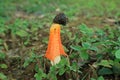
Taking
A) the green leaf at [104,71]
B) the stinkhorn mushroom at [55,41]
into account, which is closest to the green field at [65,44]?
the green leaf at [104,71]

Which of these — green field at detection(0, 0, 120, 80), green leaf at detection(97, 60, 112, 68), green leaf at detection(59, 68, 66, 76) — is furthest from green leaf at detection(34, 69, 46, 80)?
green leaf at detection(97, 60, 112, 68)

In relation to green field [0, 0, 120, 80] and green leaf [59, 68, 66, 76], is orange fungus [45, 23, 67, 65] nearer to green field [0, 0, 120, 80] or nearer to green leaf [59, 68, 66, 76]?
green field [0, 0, 120, 80]

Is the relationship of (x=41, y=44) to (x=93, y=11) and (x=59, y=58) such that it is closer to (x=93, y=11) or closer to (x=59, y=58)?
(x=59, y=58)

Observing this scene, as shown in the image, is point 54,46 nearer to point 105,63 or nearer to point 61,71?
point 61,71

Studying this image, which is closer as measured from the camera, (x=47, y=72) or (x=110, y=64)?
(x=110, y=64)

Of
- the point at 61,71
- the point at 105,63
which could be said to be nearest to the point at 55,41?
the point at 61,71

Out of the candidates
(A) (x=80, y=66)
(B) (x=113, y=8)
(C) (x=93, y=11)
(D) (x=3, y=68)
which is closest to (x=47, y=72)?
(A) (x=80, y=66)
